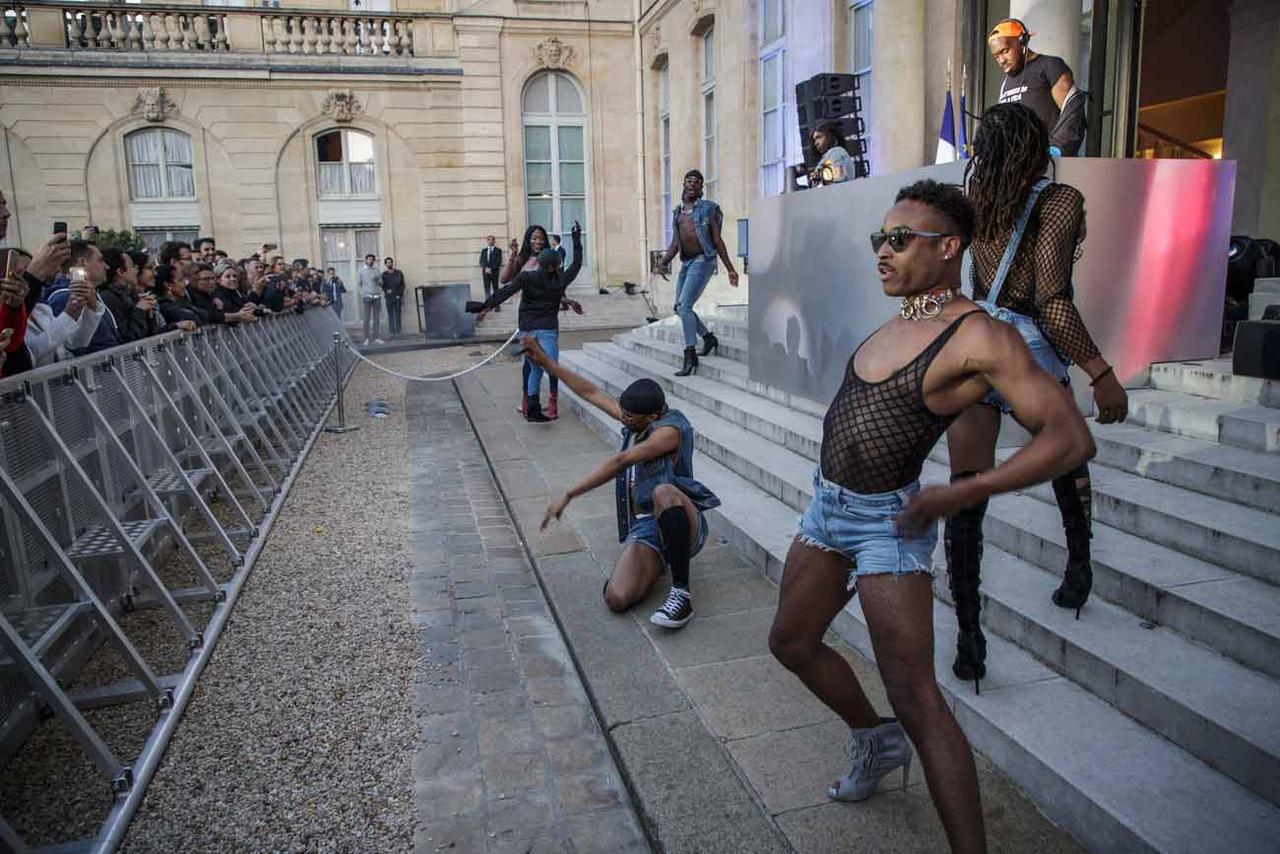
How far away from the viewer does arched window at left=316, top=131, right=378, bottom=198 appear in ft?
72.4

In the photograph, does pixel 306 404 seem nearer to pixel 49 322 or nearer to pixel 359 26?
pixel 49 322

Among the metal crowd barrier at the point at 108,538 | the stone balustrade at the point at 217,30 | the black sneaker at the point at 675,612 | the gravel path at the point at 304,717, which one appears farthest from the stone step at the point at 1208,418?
the stone balustrade at the point at 217,30

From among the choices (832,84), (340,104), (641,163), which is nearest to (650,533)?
(832,84)

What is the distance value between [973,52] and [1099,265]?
6.24 m

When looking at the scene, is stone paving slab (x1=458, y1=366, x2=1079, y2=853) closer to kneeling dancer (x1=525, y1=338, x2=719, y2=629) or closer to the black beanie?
kneeling dancer (x1=525, y1=338, x2=719, y2=629)

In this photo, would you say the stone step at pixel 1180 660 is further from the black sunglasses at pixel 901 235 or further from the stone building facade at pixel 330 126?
the stone building facade at pixel 330 126

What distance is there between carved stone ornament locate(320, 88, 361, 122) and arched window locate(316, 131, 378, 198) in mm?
454

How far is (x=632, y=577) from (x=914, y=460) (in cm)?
242

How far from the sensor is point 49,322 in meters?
5.23

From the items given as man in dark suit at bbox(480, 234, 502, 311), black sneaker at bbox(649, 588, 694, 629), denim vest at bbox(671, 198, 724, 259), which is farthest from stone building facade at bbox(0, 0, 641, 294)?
black sneaker at bbox(649, 588, 694, 629)

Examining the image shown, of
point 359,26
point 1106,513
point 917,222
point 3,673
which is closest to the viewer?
point 917,222

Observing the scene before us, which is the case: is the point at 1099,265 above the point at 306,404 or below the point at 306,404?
above

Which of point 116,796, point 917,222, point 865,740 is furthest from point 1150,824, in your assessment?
point 116,796

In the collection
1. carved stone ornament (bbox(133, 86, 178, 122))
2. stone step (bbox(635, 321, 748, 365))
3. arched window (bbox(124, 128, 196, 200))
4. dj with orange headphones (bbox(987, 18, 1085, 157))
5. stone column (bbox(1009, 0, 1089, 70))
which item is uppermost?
carved stone ornament (bbox(133, 86, 178, 122))
